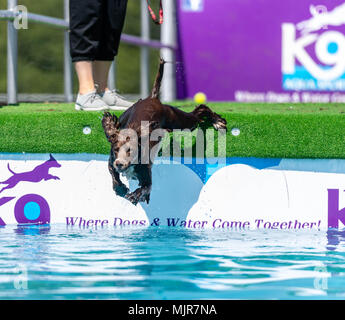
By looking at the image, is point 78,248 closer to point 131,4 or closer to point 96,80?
point 96,80

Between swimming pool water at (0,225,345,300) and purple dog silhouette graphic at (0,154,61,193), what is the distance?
33 cm

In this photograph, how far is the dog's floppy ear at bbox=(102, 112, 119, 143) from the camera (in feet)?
15.7

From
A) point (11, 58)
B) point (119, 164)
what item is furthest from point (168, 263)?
point (11, 58)

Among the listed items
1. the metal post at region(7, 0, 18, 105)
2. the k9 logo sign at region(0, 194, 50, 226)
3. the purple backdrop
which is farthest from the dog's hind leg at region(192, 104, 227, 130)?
the purple backdrop

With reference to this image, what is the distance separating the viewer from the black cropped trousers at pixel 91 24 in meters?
5.76

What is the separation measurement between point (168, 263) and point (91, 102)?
1.88m

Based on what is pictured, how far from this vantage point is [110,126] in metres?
4.88

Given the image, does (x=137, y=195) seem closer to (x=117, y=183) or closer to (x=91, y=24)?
(x=117, y=183)

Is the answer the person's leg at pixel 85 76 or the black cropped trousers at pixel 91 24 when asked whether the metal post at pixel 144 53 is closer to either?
the black cropped trousers at pixel 91 24

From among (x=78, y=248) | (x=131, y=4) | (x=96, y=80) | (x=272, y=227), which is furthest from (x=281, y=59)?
(x=78, y=248)

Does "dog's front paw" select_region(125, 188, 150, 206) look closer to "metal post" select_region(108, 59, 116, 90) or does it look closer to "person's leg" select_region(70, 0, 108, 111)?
"person's leg" select_region(70, 0, 108, 111)

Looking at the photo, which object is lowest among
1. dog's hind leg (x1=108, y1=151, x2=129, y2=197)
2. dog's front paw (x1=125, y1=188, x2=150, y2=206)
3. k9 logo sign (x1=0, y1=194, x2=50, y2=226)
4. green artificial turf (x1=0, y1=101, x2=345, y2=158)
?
k9 logo sign (x1=0, y1=194, x2=50, y2=226)

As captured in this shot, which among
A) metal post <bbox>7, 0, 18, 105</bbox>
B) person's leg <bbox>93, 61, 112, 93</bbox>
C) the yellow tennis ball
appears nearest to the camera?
person's leg <bbox>93, 61, 112, 93</bbox>

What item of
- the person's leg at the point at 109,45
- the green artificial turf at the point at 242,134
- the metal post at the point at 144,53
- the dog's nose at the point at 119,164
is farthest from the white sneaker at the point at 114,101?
the metal post at the point at 144,53
